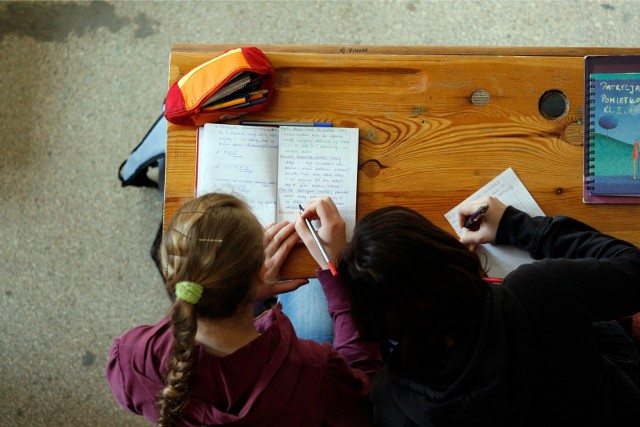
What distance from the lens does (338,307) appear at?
1.06m

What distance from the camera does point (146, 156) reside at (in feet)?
4.70

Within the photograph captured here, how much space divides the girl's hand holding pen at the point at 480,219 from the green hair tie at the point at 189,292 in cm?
51

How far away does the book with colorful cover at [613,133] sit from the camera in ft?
3.40

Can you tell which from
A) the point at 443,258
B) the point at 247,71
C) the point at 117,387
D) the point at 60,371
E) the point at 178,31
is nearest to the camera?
the point at 443,258

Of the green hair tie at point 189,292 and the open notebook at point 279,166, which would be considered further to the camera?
the open notebook at point 279,166

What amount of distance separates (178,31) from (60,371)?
1092 millimetres

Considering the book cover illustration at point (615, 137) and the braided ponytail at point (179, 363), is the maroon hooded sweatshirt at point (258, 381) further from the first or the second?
the book cover illustration at point (615, 137)

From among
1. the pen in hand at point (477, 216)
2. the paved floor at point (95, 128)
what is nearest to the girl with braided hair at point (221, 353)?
the pen in hand at point (477, 216)

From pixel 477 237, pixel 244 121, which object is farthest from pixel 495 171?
pixel 244 121

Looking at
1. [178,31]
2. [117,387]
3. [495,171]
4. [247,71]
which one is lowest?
[117,387]

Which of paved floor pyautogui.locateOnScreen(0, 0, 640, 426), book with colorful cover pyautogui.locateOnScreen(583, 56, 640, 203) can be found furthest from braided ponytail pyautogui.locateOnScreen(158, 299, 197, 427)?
paved floor pyautogui.locateOnScreen(0, 0, 640, 426)

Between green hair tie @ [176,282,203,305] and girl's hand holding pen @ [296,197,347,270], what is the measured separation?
282 mm

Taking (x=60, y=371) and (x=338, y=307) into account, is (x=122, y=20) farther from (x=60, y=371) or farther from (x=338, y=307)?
(x=338, y=307)

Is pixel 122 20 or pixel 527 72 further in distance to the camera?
pixel 122 20
